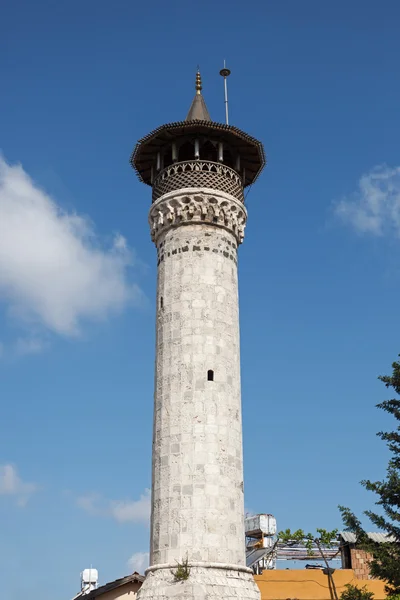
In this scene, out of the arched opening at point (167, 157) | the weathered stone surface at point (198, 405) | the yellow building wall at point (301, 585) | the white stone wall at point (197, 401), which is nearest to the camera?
the weathered stone surface at point (198, 405)

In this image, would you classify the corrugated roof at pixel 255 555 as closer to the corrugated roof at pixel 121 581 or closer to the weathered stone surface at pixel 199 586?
the corrugated roof at pixel 121 581

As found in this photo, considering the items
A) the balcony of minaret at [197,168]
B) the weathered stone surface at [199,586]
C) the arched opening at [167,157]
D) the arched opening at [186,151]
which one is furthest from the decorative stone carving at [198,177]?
the weathered stone surface at [199,586]

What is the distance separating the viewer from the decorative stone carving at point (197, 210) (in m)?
25.8

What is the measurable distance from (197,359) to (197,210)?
5553 mm

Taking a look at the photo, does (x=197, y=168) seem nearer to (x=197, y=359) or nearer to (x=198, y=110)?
(x=198, y=110)

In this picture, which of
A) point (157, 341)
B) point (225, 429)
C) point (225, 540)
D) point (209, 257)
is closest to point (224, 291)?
point (209, 257)

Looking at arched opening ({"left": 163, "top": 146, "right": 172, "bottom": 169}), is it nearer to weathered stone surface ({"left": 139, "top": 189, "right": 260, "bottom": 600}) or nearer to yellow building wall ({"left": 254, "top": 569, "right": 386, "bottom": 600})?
weathered stone surface ({"left": 139, "top": 189, "right": 260, "bottom": 600})

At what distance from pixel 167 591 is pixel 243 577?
97.4 inches

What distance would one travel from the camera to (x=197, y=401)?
23.0 m

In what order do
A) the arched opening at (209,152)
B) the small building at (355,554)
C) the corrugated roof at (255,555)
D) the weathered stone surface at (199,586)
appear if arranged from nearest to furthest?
the weathered stone surface at (199,586) < the arched opening at (209,152) < the small building at (355,554) < the corrugated roof at (255,555)

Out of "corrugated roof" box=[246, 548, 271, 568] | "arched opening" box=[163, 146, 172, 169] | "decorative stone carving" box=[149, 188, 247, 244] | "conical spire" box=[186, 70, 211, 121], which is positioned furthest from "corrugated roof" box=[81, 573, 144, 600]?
"conical spire" box=[186, 70, 211, 121]

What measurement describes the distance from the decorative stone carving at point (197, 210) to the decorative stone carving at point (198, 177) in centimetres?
37

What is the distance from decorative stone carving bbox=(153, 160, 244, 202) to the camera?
26.4 m

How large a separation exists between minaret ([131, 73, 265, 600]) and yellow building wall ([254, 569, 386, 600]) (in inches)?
403
